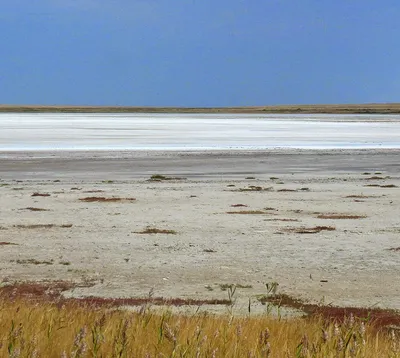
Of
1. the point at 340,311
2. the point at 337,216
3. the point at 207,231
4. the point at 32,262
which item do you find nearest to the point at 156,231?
the point at 207,231

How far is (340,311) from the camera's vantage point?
28.2 feet

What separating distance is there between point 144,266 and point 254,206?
294 inches

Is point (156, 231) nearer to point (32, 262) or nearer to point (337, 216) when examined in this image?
point (32, 262)

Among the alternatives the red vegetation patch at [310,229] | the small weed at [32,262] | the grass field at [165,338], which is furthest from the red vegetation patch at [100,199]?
the grass field at [165,338]

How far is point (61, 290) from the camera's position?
9.72 metres

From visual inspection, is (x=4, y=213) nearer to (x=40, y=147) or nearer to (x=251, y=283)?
(x=251, y=283)

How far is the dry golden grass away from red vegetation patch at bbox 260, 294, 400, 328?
1951mm

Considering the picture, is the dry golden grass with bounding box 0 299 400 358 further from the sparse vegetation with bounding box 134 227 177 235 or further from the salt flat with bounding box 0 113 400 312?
the sparse vegetation with bounding box 134 227 177 235

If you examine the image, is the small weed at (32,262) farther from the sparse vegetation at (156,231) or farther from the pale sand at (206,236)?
the sparse vegetation at (156,231)

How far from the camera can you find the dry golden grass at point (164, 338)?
4430 millimetres

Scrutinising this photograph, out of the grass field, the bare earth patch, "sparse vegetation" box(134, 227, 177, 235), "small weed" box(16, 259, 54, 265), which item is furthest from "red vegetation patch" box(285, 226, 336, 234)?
the grass field

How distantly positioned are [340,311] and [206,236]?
224 inches

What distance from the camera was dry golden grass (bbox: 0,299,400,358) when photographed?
4.43m

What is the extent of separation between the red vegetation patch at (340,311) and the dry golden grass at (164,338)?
1951mm
